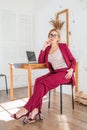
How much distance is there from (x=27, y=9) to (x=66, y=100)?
8.71 feet

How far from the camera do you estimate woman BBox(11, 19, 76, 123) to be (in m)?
2.29

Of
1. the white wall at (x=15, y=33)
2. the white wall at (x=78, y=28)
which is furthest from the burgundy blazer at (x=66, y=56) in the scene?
the white wall at (x=15, y=33)

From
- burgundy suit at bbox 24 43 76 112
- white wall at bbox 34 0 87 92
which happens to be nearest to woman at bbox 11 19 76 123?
burgundy suit at bbox 24 43 76 112

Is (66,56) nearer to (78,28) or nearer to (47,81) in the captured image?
(47,81)

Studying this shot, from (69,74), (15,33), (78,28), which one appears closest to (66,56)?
(69,74)

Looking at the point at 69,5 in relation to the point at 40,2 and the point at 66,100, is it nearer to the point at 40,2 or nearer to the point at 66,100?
the point at 40,2

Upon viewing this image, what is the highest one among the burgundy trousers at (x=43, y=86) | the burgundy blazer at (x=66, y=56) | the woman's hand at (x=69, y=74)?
the burgundy blazer at (x=66, y=56)

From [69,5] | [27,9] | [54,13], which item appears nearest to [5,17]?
[27,9]

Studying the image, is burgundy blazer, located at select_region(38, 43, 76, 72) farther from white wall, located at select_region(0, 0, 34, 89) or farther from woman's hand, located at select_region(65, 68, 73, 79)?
white wall, located at select_region(0, 0, 34, 89)

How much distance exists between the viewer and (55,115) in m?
2.52

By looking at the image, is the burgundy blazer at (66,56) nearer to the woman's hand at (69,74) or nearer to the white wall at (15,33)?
the woman's hand at (69,74)

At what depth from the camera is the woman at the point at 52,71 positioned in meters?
2.29

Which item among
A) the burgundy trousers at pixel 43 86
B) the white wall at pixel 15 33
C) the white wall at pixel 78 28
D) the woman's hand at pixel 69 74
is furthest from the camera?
the white wall at pixel 15 33

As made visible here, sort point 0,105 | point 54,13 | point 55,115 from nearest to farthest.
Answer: point 55,115
point 0,105
point 54,13
